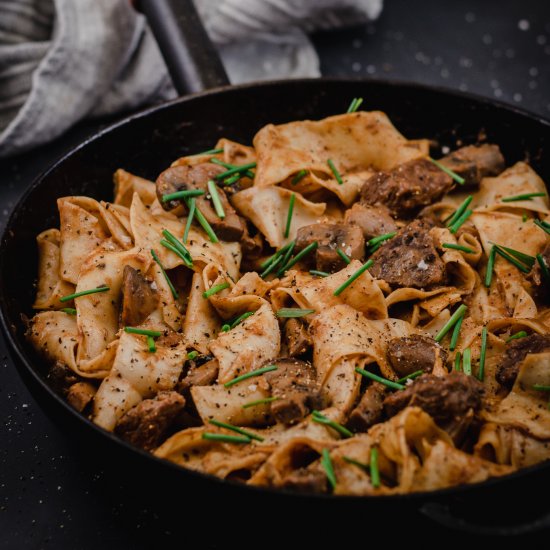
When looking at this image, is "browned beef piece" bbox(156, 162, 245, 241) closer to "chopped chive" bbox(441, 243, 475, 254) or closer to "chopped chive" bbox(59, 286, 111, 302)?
"chopped chive" bbox(59, 286, 111, 302)

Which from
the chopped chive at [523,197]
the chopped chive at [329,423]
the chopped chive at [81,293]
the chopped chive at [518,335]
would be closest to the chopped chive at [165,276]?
the chopped chive at [81,293]

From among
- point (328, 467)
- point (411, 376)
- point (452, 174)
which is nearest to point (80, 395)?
point (328, 467)

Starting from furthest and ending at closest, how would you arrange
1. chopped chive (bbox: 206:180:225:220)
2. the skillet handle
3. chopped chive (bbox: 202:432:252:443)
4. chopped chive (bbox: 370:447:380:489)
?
the skillet handle, chopped chive (bbox: 206:180:225:220), chopped chive (bbox: 202:432:252:443), chopped chive (bbox: 370:447:380:489)

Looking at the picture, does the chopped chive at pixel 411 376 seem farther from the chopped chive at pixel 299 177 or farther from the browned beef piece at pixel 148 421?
the chopped chive at pixel 299 177

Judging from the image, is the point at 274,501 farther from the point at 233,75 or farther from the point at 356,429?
the point at 233,75

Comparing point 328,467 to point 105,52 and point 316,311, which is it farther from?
point 105,52

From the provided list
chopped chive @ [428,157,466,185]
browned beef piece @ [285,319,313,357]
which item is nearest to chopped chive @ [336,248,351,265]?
browned beef piece @ [285,319,313,357]

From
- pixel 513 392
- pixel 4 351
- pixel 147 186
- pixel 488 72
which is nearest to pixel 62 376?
pixel 4 351
